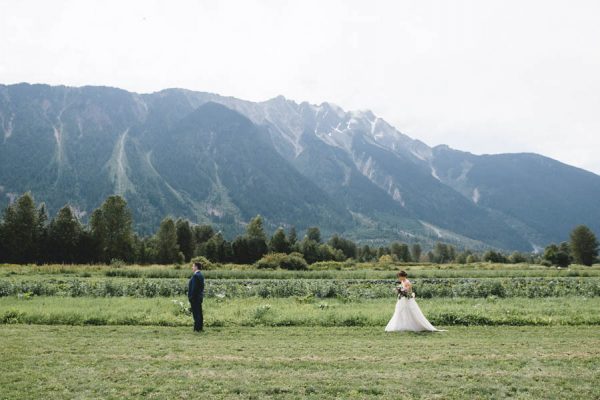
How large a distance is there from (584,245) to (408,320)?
132 meters

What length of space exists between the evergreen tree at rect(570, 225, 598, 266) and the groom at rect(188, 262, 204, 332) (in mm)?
135401

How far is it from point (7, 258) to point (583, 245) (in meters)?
137

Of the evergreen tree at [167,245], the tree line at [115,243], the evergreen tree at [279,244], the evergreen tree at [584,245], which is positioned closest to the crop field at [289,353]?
the tree line at [115,243]

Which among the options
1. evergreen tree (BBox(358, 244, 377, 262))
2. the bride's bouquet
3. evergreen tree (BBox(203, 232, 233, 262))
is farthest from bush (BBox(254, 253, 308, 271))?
evergreen tree (BBox(358, 244, 377, 262))

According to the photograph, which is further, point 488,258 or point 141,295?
point 488,258

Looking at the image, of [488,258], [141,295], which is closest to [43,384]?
[141,295]

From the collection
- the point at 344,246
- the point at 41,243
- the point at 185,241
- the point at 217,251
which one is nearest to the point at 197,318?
the point at 41,243

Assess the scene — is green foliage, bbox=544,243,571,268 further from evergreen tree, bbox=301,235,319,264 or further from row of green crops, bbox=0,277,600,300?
row of green crops, bbox=0,277,600,300

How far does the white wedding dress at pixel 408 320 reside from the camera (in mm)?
20969

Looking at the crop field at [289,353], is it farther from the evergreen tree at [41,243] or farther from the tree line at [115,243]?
the evergreen tree at [41,243]

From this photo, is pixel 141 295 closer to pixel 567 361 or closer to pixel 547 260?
pixel 567 361

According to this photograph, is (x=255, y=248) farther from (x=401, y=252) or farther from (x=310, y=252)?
(x=401, y=252)

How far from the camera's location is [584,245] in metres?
131

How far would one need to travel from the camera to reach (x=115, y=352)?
1519 cm
